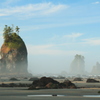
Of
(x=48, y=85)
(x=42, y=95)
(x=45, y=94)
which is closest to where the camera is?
(x=42, y=95)

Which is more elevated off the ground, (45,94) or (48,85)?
(48,85)

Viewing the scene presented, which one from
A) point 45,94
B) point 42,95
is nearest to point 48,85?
point 45,94

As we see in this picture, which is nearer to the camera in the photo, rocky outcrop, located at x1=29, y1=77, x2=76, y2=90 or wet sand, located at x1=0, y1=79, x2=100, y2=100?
wet sand, located at x1=0, y1=79, x2=100, y2=100

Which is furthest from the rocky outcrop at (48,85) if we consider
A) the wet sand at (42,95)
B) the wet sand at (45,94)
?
the wet sand at (42,95)

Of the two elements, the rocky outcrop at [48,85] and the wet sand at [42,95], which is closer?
the wet sand at [42,95]

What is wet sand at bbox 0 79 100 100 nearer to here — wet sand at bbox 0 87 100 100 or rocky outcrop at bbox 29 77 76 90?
wet sand at bbox 0 87 100 100

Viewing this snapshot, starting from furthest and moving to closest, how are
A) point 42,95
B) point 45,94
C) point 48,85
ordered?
point 48,85 → point 45,94 → point 42,95

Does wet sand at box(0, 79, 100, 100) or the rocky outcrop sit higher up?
the rocky outcrop

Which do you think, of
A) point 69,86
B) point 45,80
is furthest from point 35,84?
point 69,86

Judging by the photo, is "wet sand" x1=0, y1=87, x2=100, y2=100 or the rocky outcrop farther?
the rocky outcrop

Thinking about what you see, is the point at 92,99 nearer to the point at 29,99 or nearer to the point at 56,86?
the point at 29,99

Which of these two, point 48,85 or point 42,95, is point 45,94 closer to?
point 42,95

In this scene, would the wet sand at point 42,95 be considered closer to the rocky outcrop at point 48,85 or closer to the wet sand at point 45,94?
the wet sand at point 45,94

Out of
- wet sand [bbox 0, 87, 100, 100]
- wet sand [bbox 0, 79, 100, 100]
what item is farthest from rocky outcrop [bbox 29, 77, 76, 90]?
wet sand [bbox 0, 87, 100, 100]
